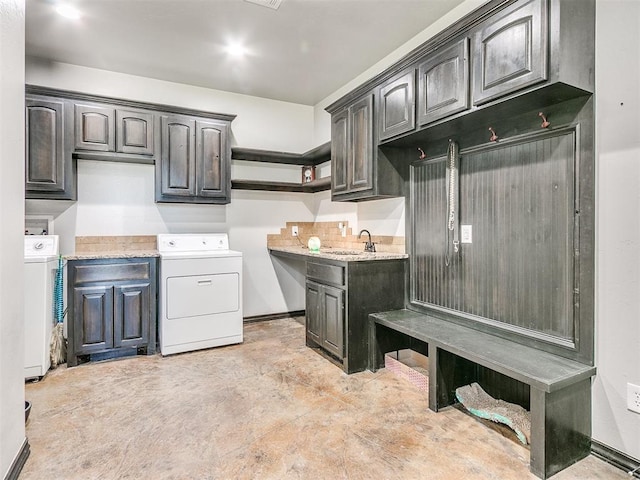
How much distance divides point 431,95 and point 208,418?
2.55 m

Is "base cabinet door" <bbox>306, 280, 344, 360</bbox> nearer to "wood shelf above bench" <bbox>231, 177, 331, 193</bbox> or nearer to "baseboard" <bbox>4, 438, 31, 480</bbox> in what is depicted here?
"wood shelf above bench" <bbox>231, 177, 331, 193</bbox>

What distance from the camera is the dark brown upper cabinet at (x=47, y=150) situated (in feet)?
10.6

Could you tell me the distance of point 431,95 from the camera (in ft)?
7.92

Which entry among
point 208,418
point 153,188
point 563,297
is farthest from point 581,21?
point 153,188

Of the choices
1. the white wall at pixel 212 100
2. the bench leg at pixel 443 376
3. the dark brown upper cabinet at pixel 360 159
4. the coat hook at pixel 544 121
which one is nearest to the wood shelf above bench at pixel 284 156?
the white wall at pixel 212 100

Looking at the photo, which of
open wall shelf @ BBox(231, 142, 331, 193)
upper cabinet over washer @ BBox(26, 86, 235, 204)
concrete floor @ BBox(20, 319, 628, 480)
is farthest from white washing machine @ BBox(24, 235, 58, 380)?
open wall shelf @ BBox(231, 142, 331, 193)

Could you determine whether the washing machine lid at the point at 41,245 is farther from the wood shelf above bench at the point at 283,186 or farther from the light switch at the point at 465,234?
the light switch at the point at 465,234

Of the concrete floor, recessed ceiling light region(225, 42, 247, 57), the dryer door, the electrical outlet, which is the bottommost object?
the concrete floor

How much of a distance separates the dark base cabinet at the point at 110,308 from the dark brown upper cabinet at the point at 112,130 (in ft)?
3.76

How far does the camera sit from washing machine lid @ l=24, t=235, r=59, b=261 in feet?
10.5

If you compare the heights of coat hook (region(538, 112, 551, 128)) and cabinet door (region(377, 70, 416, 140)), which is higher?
cabinet door (region(377, 70, 416, 140))

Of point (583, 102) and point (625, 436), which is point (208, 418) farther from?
point (583, 102)

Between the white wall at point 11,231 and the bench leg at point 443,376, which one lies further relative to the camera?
the bench leg at point 443,376

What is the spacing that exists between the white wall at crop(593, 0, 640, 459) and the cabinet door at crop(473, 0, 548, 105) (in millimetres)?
368
